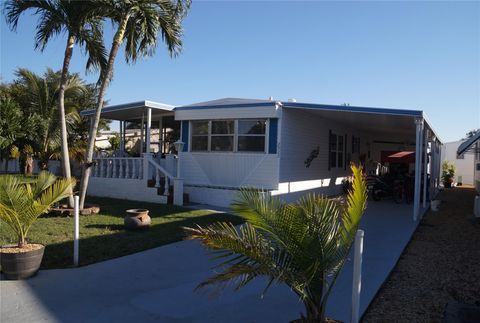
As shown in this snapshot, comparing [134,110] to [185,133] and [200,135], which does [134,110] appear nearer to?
[185,133]

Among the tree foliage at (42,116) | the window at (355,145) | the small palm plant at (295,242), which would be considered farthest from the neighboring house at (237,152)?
the small palm plant at (295,242)

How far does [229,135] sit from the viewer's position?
46.9ft

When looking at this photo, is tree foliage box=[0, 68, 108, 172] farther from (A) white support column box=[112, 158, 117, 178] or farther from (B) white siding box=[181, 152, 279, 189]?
(B) white siding box=[181, 152, 279, 189]

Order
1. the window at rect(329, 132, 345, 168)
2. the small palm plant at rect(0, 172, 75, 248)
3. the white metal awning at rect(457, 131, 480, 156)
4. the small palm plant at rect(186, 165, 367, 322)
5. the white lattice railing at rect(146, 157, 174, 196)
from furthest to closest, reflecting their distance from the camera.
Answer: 1. the window at rect(329, 132, 345, 168)
2. the white metal awning at rect(457, 131, 480, 156)
3. the white lattice railing at rect(146, 157, 174, 196)
4. the small palm plant at rect(0, 172, 75, 248)
5. the small palm plant at rect(186, 165, 367, 322)

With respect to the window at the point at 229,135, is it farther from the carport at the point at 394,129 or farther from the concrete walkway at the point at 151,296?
the concrete walkway at the point at 151,296

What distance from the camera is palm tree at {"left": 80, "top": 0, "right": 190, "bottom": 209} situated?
10.3 metres

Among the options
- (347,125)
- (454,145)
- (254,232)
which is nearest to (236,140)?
(347,125)

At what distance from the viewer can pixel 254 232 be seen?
12.4 ft

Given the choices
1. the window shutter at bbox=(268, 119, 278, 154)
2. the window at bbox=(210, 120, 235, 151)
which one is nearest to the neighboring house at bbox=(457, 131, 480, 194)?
the window shutter at bbox=(268, 119, 278, 154)

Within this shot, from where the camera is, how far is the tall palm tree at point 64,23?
9969mm

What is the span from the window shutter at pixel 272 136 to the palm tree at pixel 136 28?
12.4 feet

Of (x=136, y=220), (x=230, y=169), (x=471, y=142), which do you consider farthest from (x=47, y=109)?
(x=471, y=142)

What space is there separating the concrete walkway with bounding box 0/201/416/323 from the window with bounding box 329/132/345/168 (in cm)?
1126

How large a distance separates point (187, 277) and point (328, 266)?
9.59 ft
